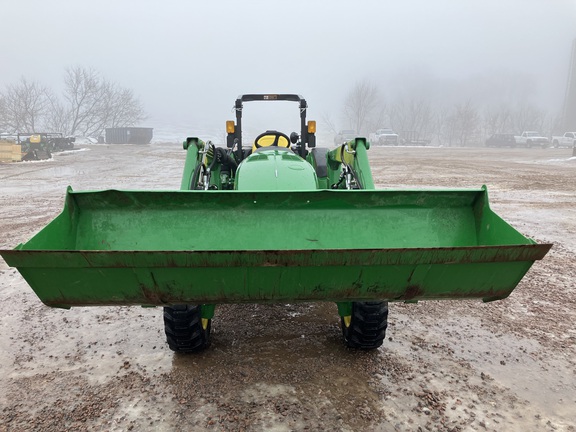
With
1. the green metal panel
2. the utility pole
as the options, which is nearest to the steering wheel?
the green metal panel

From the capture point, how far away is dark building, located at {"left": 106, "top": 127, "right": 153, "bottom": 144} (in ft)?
141

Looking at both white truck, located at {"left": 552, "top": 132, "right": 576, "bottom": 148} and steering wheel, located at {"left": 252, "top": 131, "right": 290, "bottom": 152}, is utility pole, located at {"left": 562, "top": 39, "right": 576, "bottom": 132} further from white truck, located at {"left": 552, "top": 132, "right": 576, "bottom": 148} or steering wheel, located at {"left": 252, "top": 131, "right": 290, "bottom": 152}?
steering wheel, located at {"left": 252, "top": 131, "right": 290, "bottom": 152}

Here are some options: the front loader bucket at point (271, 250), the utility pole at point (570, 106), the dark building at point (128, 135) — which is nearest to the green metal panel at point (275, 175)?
the front loader bucket at point (271, 250)

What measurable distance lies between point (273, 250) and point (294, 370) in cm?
127

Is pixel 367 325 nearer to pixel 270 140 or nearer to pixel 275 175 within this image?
pixel 275 175

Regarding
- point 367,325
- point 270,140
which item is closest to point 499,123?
point 270,140

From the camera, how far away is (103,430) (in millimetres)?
2465

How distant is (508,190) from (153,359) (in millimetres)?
10855

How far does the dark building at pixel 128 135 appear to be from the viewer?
43.0 m

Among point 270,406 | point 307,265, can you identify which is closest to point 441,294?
point 307,265

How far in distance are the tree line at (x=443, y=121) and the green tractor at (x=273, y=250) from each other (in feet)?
200

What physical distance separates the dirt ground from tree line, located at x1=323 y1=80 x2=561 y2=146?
60.1 m

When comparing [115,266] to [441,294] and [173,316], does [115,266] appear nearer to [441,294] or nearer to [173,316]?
[173,316]

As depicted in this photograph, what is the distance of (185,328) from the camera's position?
2990mm
